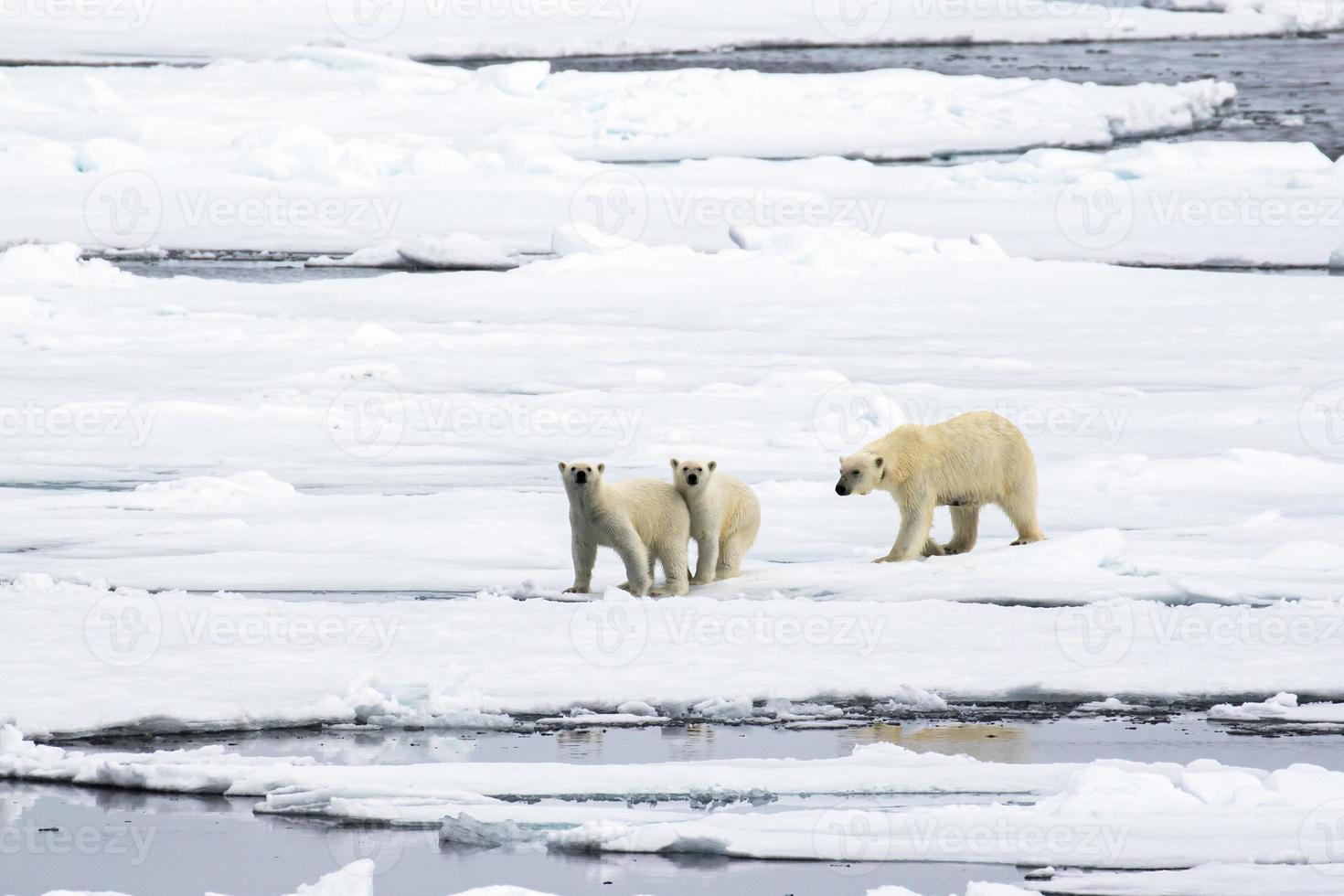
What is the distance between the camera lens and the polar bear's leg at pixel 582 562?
6297 mm

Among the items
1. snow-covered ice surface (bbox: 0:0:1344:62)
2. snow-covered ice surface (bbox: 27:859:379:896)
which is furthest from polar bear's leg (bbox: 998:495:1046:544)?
snow-covered ice surface (bbox: 0:0:1344:62)

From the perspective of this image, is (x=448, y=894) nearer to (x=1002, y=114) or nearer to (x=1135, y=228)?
(x=1135, y=228)

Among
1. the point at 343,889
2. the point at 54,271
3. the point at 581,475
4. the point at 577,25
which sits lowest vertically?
the point at 343,889

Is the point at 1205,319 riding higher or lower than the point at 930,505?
higher

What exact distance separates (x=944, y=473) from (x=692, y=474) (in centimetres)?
103

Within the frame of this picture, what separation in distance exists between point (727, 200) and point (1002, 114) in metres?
8.21

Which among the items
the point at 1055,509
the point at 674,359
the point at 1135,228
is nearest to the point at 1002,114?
the point at 1135,228

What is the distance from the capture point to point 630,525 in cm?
620

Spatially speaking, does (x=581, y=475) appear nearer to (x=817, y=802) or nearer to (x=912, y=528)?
(x=912, y=528)

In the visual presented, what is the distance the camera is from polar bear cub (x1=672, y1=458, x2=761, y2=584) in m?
6.32

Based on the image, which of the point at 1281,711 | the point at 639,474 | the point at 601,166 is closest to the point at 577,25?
the point at 601,166

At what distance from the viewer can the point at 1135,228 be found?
18.8m

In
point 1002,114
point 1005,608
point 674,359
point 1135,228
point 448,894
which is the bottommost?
point 448,894

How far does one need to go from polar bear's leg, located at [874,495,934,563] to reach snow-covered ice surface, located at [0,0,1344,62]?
2679 cm
